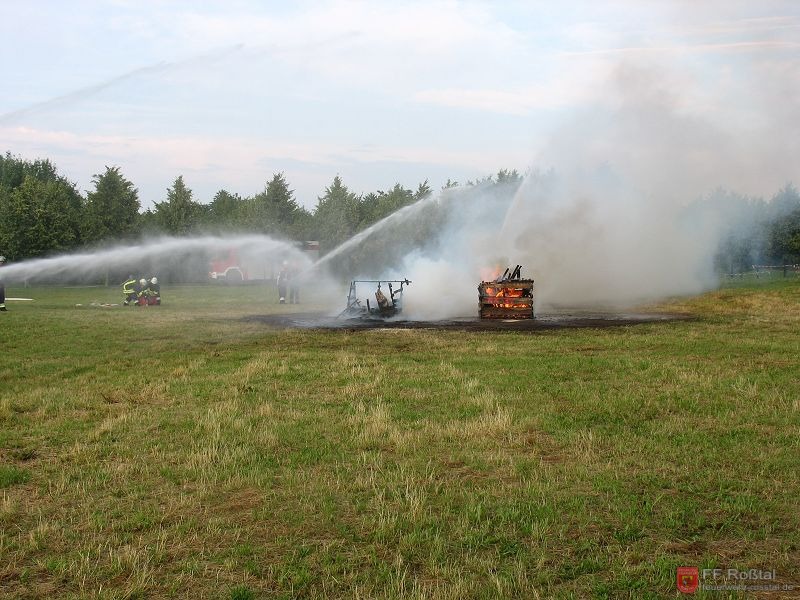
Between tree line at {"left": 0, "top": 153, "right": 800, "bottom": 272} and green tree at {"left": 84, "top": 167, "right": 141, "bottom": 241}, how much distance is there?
9 centimetres

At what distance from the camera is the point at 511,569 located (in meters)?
5.77

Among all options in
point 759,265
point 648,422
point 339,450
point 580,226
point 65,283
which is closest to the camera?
point 339,450

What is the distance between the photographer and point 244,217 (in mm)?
89938

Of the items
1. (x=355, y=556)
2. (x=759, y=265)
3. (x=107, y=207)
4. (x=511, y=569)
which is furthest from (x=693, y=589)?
(x=107, y=207)

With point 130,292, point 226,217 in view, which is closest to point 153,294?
point 130,292

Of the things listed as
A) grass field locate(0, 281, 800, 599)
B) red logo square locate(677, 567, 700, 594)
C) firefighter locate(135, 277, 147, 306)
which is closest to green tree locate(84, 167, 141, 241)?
firefighter locate(135, 277, 147, 306)

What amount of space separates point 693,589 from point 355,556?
2615 mm

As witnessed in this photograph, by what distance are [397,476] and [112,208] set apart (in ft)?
222

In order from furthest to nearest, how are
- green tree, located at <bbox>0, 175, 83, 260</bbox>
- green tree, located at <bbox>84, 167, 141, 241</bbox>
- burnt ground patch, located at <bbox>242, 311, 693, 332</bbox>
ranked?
green tree, located at <bbox>84, 167, 141, 241</bbox>
green tree, located at <bbox>0, 175, 83, 260</bbox>
burnt ground patch, located at <bbox>242, 311, 693, 332</bbox>

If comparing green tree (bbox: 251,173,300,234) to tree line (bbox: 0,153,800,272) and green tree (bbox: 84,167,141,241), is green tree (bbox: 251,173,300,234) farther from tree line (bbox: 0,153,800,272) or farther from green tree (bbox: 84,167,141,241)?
green tree (bbox: 84,167,141,241)

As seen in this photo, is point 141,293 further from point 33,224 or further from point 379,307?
point 33,224

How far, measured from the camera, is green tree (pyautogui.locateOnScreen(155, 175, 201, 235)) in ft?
240

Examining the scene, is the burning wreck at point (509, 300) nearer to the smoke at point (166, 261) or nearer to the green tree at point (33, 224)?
the smoke at point (166, 261)

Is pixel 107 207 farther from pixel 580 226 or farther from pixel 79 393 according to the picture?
pixel 79 393
